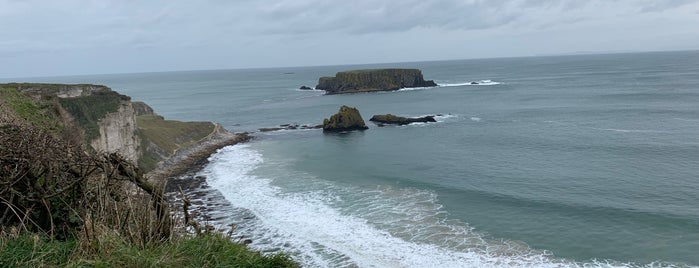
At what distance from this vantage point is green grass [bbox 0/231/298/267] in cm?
697

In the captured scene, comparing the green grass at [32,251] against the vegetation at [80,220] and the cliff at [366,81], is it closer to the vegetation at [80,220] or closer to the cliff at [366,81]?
the vegetation at [80,220]

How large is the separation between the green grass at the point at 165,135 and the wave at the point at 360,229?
1408cm

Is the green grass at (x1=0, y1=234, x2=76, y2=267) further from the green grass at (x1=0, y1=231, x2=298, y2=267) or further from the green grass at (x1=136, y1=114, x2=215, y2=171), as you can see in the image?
the green grass at (x1=136, y1=114, x2=215, y2=171)

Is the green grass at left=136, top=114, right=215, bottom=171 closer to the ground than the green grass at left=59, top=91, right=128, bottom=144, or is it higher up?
closer to the ground

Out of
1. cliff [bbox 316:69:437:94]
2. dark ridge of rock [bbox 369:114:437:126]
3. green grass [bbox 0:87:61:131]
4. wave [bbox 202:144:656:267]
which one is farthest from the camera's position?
cliff [bbox 316:69:437:94]

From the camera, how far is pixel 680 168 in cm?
3725

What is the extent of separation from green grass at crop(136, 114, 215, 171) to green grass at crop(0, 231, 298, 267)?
3999 centimetres

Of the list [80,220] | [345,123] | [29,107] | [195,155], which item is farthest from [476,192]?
[345,123]

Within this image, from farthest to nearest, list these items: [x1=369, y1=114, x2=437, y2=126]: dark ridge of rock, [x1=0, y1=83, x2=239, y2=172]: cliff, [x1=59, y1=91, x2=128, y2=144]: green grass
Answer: [x1=369, y1=114, x2=437, y2=126]: dark ridge of rock < [x1=59, y1=91, x2=128, y2=144]: green grass < [x1=0, y1=83, x2=239, y2=172]: cliff

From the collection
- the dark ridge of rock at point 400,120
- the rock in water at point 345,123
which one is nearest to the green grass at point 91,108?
the rock in water at point 345,123

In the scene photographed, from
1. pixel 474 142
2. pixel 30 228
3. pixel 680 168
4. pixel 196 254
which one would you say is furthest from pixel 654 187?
pixel 30 228

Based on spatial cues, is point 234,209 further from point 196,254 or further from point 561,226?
point 196,254

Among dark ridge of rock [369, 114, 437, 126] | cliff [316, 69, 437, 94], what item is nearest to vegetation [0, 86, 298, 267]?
dark ridge of rock [369, 114, 437, 126]

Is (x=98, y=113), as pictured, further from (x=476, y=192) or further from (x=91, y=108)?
(x=476, y=192)
